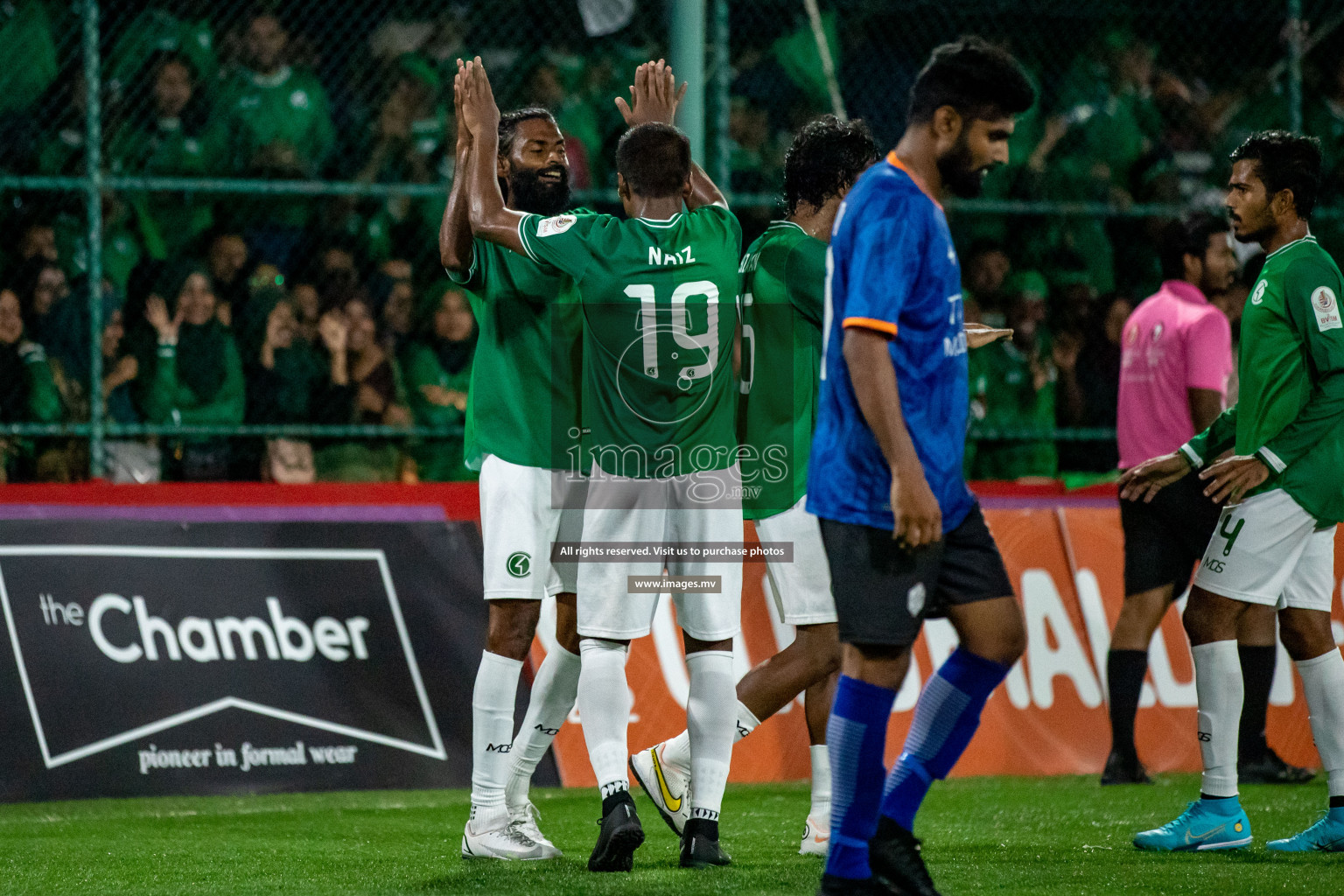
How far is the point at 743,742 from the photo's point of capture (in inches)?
280

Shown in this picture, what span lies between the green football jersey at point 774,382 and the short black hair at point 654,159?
0.42m

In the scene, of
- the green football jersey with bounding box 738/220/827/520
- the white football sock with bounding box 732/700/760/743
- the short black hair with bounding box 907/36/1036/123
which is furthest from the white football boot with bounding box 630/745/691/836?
the short black hair with bounding box 907/36/1036/123

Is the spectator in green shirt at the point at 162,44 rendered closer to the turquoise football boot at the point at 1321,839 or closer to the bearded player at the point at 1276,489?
the bearded player at the point at 1276,489

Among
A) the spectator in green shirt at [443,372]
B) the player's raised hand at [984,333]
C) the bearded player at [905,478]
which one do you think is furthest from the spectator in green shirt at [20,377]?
the bearded player at [905,478]

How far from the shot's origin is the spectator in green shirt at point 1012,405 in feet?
31.2

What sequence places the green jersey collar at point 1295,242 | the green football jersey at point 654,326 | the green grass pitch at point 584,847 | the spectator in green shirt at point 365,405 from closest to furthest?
1. the green grass pitch at point 584,847
2. the green football jersey at point 654,326
3. the green jersey collar at point 1295,242
4. the spectator in green shirt at point 365,405

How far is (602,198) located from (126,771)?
3.91 meters

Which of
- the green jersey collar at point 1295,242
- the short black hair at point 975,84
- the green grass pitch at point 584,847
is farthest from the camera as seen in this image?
the green jersey collar at point 1295,242

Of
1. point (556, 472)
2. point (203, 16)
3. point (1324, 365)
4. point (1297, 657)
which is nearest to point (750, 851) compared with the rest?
point (556, 472)

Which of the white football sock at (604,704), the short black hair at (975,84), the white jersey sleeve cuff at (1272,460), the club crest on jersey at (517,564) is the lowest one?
the white football sock at (604,704)

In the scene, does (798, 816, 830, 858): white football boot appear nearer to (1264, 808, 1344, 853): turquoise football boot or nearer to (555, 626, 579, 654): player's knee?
(555, 626, 579, 654): player's knee

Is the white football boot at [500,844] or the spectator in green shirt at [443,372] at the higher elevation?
the spectator in green shirt at [443,372]

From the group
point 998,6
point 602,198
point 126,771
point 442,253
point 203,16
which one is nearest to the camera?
point 442,253

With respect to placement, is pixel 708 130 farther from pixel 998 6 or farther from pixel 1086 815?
pixel 1086 815
